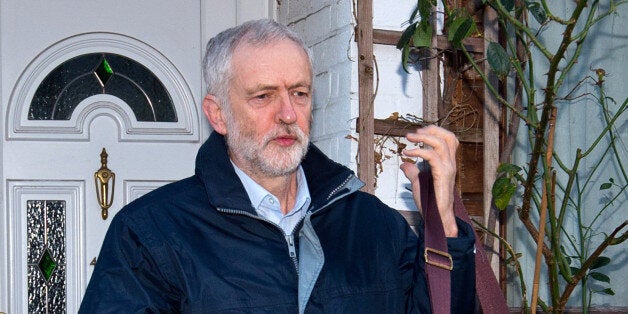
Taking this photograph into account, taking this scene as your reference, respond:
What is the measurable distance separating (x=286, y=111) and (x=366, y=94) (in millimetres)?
1281

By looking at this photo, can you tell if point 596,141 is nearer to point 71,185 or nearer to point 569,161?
point 569,161

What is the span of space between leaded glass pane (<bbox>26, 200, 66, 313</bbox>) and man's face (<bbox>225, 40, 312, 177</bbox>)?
176cm

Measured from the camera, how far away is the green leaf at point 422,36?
3811 millimetres

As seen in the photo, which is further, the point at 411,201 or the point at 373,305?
the point at 411,201

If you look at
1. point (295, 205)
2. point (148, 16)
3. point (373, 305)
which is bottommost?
point (373, 305)

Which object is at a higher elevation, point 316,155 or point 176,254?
point 316,155

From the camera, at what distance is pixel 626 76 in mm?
4301

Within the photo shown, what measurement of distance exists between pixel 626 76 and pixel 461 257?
2.01 m

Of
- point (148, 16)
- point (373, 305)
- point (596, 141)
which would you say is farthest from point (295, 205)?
point (148, 16)

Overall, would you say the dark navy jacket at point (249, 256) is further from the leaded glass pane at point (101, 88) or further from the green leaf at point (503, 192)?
the leaded glass pane at point (101, 88)

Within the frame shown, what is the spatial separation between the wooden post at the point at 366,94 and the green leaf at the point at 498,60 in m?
0.47

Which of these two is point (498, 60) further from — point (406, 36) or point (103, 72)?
point (103, 72)

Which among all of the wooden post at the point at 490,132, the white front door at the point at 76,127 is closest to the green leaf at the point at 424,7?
the wooden post at the point at 490,132

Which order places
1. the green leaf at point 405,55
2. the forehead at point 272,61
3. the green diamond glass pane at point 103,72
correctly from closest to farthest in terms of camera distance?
the forehead at point 272,61
the green leaf at point 405,55
the green diamond glass pane at point 103,72
